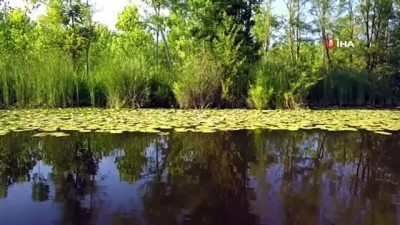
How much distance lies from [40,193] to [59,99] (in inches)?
325

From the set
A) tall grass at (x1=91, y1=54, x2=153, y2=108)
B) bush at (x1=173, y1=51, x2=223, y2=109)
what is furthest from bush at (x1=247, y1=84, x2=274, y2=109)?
tall grass at (x1=91, y1=54, x2=153, y2=108)

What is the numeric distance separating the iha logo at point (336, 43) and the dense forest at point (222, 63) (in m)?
0.14

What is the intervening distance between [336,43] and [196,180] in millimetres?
16281

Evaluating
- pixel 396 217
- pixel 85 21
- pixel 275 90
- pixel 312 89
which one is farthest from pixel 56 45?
pixel 396 217

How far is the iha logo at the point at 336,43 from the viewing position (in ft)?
61.3

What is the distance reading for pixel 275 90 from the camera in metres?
12.1

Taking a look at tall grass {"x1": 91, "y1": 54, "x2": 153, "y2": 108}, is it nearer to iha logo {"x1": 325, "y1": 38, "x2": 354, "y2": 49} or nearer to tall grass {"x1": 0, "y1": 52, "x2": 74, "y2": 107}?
tall grass {"x1": 0, "y1": 52, "x2": 74, "y2": 107}

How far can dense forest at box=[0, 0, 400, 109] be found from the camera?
37.7 ft

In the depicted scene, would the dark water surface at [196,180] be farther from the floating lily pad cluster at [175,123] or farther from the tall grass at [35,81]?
the tall grass at [35,81]

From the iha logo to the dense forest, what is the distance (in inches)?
5.4

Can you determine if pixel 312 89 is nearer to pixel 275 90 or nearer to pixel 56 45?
pixel 275 90

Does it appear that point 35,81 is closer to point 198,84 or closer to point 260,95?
point 198,84

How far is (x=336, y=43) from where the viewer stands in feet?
62.0

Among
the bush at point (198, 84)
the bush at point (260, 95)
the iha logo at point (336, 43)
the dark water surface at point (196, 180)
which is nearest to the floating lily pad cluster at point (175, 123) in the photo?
the dark water surface at point (196, 180)
